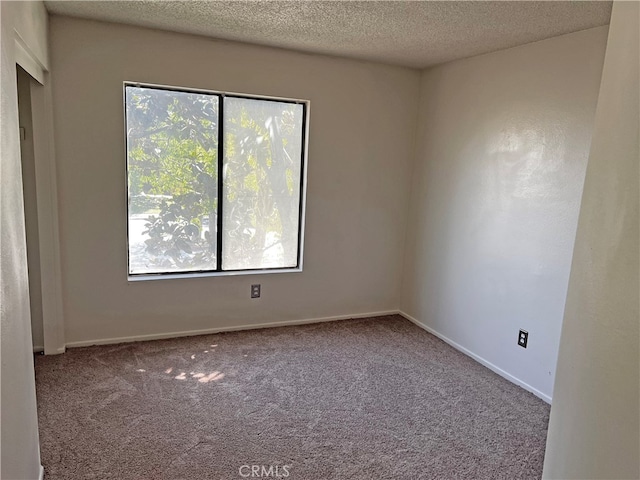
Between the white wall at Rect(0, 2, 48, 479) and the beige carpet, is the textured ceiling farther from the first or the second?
the beige carpet

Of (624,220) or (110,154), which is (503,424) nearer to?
(624,220)

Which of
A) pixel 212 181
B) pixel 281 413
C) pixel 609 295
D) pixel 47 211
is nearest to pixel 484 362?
pixel 281 413

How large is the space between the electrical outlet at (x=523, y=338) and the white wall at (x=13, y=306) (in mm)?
2864

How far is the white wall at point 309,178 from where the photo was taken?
3.13 metres

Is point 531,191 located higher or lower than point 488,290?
higher

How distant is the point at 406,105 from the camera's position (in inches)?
162

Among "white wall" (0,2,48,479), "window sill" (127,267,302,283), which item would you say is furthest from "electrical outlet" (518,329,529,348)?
"white wall" (0,2,48,479)

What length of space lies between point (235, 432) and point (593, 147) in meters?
2.12

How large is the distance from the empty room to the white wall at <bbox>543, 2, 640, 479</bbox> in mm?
1338

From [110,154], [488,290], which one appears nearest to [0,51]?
[110,154]

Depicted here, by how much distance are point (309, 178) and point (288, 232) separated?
19.9 inches

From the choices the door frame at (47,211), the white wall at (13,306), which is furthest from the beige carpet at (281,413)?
the white wall at (13,306)

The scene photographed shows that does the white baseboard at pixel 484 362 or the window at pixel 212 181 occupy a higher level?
the window at pixel 212 181

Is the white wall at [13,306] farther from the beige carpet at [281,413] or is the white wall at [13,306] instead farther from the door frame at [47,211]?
the door frame at [47,211]
